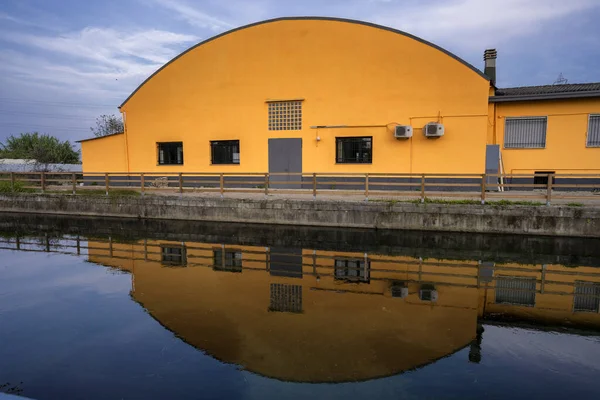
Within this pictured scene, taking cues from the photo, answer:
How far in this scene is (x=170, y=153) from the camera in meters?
20.5

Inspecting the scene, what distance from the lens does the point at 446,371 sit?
4.56 metres

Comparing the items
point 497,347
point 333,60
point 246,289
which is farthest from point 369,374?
point 333,60

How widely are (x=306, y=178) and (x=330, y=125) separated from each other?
2.57 metres

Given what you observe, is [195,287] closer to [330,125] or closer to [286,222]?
[286,222]

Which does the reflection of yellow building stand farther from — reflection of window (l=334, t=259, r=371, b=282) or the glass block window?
the glass block window

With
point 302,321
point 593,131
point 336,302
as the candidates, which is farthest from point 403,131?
point 302,321

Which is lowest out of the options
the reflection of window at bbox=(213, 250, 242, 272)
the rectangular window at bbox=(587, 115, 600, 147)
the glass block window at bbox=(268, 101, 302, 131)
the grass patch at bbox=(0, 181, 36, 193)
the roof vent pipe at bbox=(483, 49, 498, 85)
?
the reflection of window at bbox=(213, 250, 242, 272)

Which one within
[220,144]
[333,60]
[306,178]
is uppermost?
[333,60]

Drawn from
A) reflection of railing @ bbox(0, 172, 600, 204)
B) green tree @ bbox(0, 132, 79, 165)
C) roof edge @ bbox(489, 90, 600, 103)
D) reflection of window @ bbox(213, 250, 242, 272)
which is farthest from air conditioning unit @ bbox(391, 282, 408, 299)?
green tree @ bbox(0, 132, 79, 165)

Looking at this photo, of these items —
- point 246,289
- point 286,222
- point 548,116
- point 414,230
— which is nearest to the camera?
point 246,289

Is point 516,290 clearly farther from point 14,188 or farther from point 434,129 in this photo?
point 14,188

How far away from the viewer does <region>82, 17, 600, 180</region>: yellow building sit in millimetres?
15992

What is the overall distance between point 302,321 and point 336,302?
107 centimetres

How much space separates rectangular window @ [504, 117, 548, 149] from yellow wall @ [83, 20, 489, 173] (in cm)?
147
